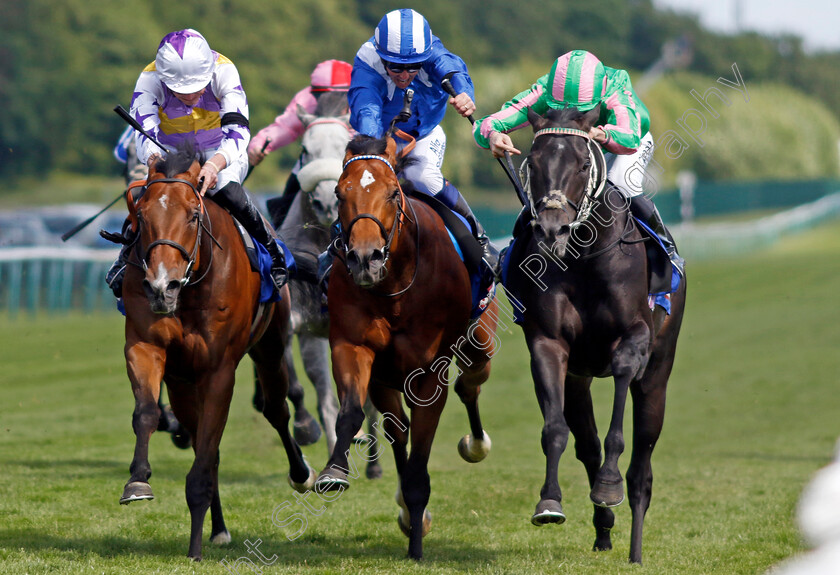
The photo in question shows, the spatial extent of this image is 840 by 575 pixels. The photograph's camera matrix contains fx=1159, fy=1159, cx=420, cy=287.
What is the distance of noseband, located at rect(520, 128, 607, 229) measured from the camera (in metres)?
5.59

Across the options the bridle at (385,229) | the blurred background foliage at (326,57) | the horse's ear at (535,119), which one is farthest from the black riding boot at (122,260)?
the blurred background foliage at (326,57)

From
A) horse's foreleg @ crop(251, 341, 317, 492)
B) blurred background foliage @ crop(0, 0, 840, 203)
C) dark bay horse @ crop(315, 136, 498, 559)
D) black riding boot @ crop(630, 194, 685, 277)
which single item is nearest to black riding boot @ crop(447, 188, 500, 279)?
dark bay horse @ crop(315, 136, 498, 559)

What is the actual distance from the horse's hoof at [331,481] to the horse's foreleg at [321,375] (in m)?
3.36

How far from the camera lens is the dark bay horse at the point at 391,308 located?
5.71 m

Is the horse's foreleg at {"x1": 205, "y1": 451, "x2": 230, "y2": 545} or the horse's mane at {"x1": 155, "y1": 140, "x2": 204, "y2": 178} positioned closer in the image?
the horse's mane at {"x1": 155, "y1": 140, "x2": 204, "y2": 178}

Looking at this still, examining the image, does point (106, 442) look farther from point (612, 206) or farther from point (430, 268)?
point (612, 206)

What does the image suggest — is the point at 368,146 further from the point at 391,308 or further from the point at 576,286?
the point at 576,286

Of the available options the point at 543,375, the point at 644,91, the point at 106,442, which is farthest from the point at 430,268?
the point at 644,91

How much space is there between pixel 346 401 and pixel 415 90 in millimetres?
2208

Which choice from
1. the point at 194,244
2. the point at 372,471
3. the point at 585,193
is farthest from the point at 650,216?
the point at 372,471

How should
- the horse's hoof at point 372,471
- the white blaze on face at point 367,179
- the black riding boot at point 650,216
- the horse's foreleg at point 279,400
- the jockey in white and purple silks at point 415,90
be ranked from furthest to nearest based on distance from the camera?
the horse's hoof at point 372,471
the horse's foreleg at point 279,400
the jockey in white and purple silks at point 415,90
the black riding boot at point 650,216
the white blaze on face at point 367,179

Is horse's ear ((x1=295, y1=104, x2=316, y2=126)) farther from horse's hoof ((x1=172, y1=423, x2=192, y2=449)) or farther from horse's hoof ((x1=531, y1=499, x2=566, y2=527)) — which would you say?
horse's hoof ((x1=531, y1=499, x2=566, y2=527))

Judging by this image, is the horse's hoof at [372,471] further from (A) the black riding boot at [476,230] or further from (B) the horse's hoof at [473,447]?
(A) the black riding boot at [476,230]

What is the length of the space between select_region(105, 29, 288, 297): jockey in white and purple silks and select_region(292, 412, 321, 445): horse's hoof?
6.89 ft
